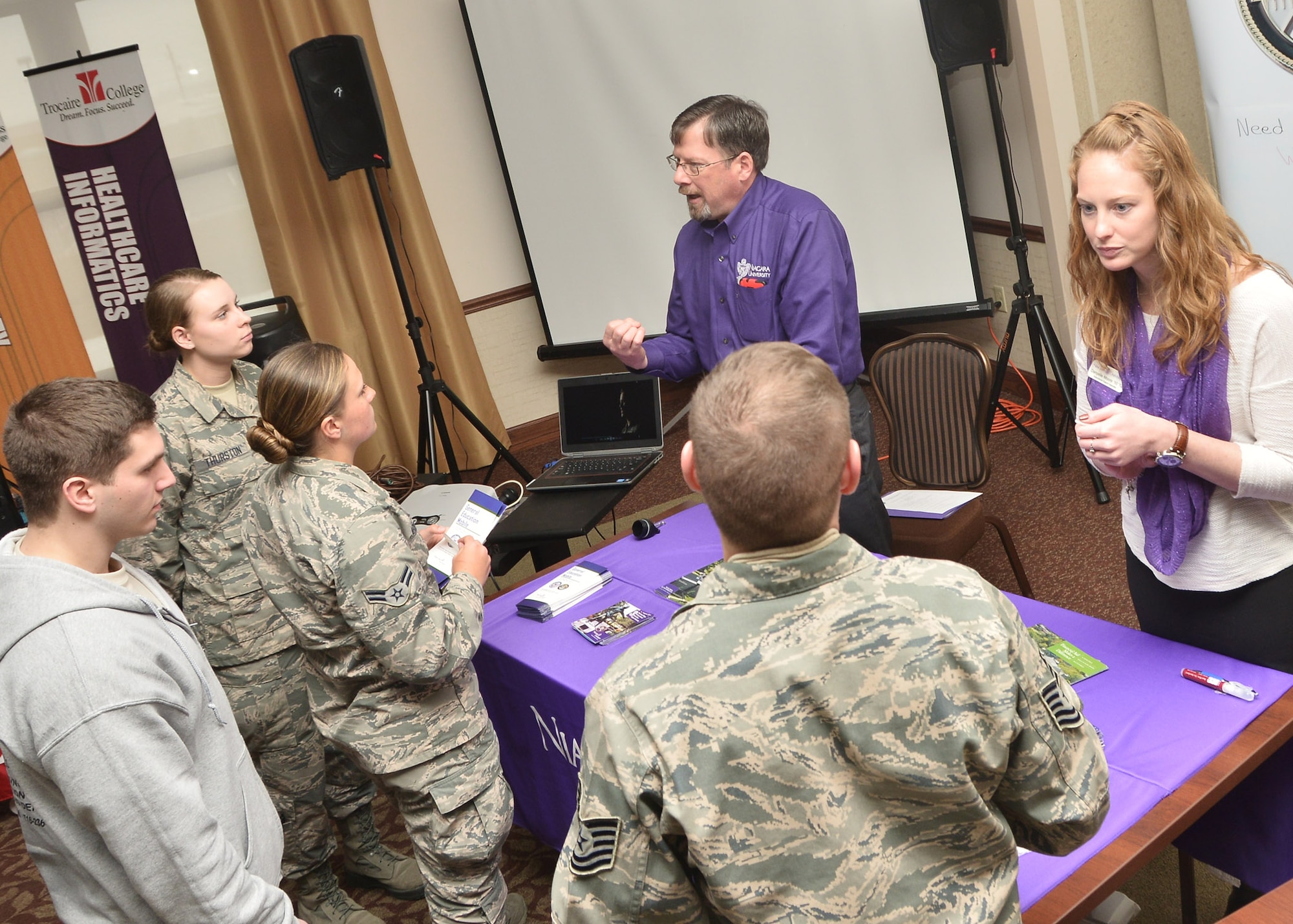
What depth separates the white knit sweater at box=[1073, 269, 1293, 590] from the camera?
1514mm

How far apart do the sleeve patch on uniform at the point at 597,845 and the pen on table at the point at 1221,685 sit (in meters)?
1.16

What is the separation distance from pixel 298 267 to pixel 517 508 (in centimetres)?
288

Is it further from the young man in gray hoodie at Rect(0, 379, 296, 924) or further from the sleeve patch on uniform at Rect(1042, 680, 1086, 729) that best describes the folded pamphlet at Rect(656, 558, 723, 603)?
the sleeve patch on uniform at Rect(1042, 680, 1086, 729)

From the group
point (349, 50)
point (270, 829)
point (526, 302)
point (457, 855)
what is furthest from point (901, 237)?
point (270, 829)

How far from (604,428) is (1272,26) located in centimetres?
212

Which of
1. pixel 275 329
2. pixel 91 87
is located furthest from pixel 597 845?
pixel 91 87

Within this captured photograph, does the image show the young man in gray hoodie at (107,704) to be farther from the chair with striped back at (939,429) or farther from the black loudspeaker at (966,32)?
the black loudspeaker at (966,32)

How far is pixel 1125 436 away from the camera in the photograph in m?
1.58

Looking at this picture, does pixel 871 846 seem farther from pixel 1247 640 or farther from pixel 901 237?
pixel 901 237

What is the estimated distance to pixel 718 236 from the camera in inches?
110

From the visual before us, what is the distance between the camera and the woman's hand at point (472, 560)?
202 centimetres

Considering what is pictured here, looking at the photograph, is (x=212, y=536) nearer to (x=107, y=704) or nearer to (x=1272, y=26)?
(x=107, y=704)

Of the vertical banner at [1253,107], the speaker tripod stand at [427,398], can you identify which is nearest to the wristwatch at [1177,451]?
the vertical banner at [1253,107]

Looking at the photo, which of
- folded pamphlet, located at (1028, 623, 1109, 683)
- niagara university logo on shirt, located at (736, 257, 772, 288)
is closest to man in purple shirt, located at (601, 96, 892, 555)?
niagara university logo on shirt, located at (736, 257, 772, 288)
